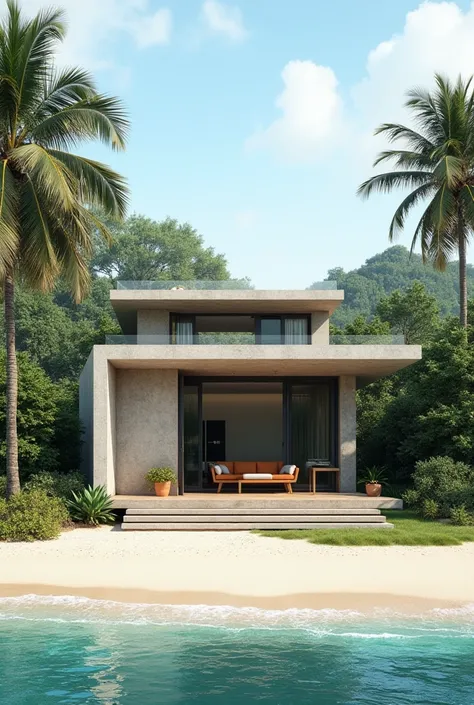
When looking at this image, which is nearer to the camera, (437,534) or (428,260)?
(437,534)

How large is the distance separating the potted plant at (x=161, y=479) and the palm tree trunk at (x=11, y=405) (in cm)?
365

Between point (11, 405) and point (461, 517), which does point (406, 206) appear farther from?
point (11, 405)

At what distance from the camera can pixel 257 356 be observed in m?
21.0

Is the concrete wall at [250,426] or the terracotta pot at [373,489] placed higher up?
the concrete wall at [250,426]

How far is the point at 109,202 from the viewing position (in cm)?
2011

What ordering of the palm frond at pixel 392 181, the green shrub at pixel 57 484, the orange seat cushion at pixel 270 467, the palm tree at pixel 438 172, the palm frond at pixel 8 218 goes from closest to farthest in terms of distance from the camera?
1. the palm frond at pixel 8 218
2. the green shrub at pixel 57 484
3. the orange seat cushion at pixel 270 467
4. the palm tree at pixel 438 172
5. the palm frond at pixel 392 181

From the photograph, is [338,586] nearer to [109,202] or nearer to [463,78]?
[109,202]

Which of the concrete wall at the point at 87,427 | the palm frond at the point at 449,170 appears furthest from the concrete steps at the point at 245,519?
the palm frond at the point at 449,170

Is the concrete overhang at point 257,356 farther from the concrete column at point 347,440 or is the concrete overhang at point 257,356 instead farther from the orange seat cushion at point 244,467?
the orange seat cushion at point 244,467

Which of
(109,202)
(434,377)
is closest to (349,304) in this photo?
(434,377)

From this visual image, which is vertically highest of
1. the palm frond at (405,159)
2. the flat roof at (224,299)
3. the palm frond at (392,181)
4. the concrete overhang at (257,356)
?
the palm frond at (405,159)

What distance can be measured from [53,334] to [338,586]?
4106 centimetres

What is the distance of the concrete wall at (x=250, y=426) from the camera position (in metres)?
32.0

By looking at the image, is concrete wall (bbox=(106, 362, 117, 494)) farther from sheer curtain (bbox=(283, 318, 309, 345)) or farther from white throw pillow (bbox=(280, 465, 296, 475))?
sheer curtain (bbox=(283, 318, 309, 345))
